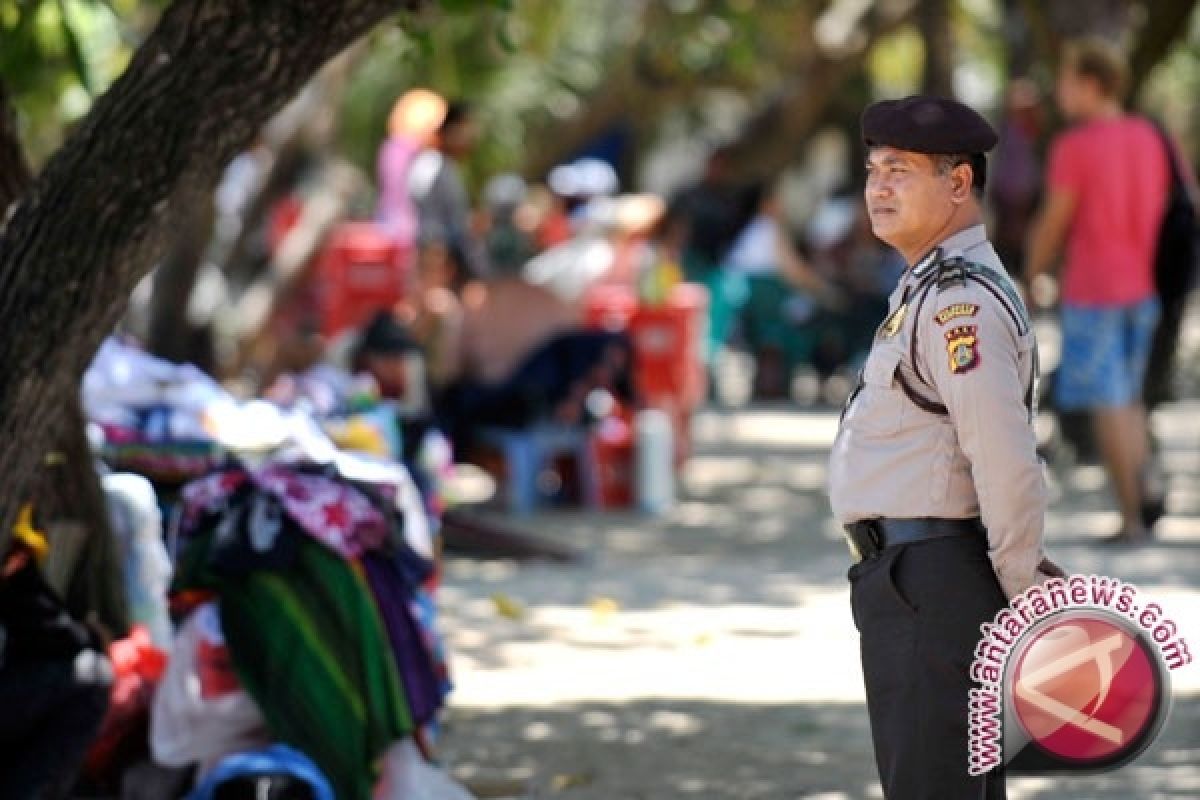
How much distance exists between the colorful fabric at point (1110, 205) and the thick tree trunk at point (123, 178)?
18.8 feet

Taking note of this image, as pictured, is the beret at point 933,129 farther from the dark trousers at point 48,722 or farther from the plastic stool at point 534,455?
the plastic stool at point 534,455

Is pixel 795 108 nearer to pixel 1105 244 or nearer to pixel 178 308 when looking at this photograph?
pixel 178 308

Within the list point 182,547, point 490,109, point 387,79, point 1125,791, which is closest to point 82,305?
point 182,547

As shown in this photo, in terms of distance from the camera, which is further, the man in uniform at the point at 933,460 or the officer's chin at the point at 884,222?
the officer's chin at the point at 884,222

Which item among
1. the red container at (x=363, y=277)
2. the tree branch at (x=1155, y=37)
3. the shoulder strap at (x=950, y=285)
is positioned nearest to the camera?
the shoulder strap at (x=950, y=285)

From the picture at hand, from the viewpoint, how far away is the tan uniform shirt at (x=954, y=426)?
485 cm

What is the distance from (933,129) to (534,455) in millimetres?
8720

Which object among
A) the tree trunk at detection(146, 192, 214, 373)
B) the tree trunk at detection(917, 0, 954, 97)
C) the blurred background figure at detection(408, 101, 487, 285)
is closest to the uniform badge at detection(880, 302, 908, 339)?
the tree trunk at detection(917, 0, 954, 97)

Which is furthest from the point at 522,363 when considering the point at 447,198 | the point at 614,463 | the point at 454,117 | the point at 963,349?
the point at 963,349

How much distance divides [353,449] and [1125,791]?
8.17ft

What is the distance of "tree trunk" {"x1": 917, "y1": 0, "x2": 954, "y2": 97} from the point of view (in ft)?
45.3

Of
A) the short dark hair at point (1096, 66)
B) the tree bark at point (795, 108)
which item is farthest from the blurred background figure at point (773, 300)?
the short dark hair at point (1096, 66)

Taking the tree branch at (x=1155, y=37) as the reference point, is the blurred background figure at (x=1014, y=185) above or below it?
below

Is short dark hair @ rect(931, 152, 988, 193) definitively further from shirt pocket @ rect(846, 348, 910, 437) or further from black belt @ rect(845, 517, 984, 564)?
black belt @ rect(845, 517, 984, 564)
